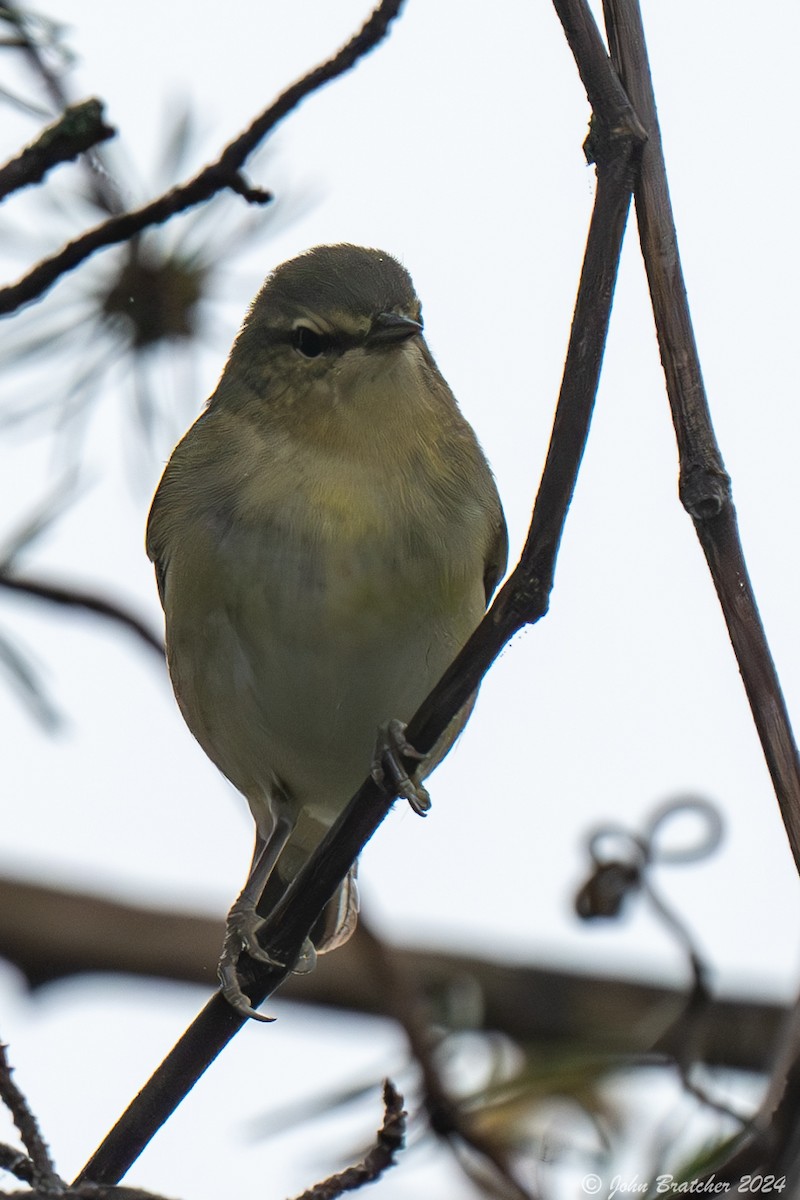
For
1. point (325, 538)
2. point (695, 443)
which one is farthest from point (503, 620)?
point (325, 538)

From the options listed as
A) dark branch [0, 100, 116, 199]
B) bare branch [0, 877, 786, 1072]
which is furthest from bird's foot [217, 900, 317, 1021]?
dark branch [0, 100, 116, 199]

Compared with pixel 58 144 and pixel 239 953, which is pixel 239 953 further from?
pixel 58 144

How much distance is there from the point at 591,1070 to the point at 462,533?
3.54 ft

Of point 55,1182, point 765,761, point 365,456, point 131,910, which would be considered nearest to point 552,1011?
point 131,910

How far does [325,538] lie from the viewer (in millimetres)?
3092

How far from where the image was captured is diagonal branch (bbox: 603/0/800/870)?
1444mm

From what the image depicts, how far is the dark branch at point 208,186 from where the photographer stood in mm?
2107

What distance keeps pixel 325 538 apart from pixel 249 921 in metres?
0.76

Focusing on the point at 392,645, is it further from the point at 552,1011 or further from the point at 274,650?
the point at 552,1011

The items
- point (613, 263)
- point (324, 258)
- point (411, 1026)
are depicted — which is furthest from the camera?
point (324, 258)

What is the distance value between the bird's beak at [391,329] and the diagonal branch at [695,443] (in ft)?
4.86

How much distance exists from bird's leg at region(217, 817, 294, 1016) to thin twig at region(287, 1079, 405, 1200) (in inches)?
12.1

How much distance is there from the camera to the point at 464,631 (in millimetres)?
3184

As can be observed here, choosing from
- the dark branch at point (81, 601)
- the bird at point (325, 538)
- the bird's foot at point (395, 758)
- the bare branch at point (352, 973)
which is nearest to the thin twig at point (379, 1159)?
the bird's foot at point (395, 758)
